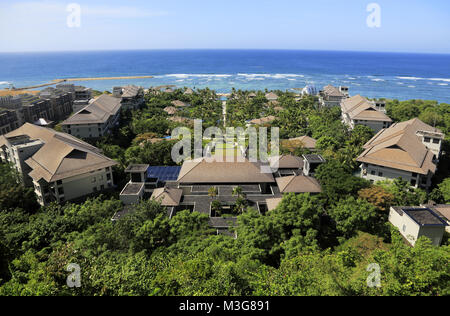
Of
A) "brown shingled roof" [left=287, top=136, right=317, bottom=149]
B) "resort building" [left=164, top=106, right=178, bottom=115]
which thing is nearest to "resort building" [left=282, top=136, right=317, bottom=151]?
"brown shingled roof" [left=287, top=136, right=317, bottom=149]

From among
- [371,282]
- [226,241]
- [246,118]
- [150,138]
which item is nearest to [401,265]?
[371,282]

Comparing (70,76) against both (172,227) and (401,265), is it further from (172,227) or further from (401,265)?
(401,265)

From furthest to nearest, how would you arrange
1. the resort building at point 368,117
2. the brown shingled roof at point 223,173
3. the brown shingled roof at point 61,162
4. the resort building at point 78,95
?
the resort building at point 78,95, the resort building at point 368,117, the brown shingled roof at point 223,173, the brown shingled roof at point 61,162

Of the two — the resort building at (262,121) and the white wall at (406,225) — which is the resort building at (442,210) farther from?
the resort building at (262,121)

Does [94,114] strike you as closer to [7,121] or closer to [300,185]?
[7,121]

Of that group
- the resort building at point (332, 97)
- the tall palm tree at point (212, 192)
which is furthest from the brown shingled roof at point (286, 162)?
the resort building at point (332, 97)

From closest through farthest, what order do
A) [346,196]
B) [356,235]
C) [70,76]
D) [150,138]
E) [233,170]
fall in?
[356,235] < [346,196] < [233,170] < [150,138] < [70,76]

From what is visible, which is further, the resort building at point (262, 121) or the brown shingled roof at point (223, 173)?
the resort building at point (262, 121)
